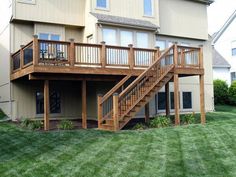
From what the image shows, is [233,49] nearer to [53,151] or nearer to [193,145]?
[193,145]

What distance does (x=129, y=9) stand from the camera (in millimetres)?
18375

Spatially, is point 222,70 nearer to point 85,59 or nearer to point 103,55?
point 103,55

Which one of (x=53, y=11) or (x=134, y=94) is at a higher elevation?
(x=53, y=11)

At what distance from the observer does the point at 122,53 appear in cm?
1546

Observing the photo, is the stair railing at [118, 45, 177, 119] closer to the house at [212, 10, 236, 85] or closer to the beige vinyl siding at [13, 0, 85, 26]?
the beige vinyl siding at [13, 0, 85, 26]

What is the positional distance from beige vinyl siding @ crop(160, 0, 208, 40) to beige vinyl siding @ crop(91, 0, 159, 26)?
117 cm

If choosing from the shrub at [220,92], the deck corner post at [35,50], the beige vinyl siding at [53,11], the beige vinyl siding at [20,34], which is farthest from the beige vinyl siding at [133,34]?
the shrub at [220,92]

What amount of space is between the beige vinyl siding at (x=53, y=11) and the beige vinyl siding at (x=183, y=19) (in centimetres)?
543

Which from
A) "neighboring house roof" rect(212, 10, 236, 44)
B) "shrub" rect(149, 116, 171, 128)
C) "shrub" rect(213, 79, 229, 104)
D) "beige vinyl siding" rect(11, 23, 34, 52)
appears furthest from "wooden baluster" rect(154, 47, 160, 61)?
"neighboring house roof" rect(212, 10, 236, 44)

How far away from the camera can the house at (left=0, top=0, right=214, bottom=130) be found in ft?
44.8

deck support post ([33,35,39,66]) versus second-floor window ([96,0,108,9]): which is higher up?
second-floor window ([96,0,108,9])

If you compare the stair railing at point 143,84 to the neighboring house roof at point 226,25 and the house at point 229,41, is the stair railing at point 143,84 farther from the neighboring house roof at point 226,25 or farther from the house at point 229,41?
the neighboring house roof at point 226,25

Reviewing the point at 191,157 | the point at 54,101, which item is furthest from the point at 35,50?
the point at 191,157

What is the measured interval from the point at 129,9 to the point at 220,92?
13434 millimetres
